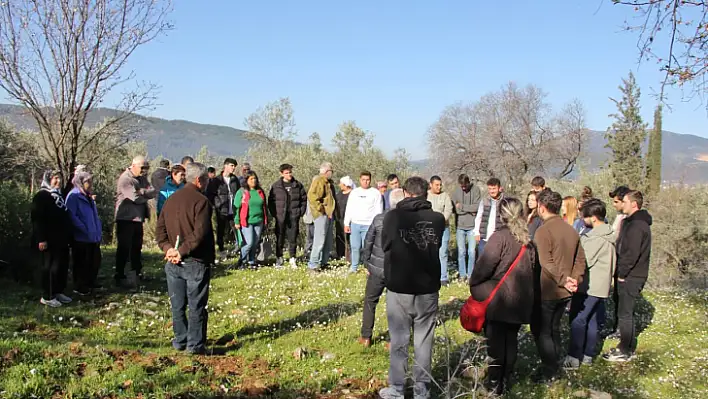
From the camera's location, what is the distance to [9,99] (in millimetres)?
9984

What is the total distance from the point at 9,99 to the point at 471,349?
31.3 ft

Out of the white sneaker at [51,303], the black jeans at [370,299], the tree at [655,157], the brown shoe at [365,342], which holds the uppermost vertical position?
the tree at [655,157]

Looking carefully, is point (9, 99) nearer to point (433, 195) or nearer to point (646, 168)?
point (433, 195)

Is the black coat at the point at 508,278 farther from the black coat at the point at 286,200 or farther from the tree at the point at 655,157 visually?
the tree at the point at 655,157

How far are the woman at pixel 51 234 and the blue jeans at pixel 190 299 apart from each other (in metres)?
2.62

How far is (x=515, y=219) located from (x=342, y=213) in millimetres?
8383

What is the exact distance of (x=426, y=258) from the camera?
16.3ft

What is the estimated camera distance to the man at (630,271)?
6977 mm

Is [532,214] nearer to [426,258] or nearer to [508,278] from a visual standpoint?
[508,278]

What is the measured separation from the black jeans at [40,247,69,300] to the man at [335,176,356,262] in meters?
5.95

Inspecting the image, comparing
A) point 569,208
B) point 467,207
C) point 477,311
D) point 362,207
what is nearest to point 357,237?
point 362,207

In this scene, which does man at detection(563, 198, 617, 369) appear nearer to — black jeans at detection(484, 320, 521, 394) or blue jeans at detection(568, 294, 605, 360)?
blue jeans at detection(568, 294, 605, 360)

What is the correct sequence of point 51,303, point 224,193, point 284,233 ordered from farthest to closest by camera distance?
1. point 224,193
2. point 284,233
3. point 51,303

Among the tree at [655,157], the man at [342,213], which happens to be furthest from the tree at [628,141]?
the man at [342,213]
